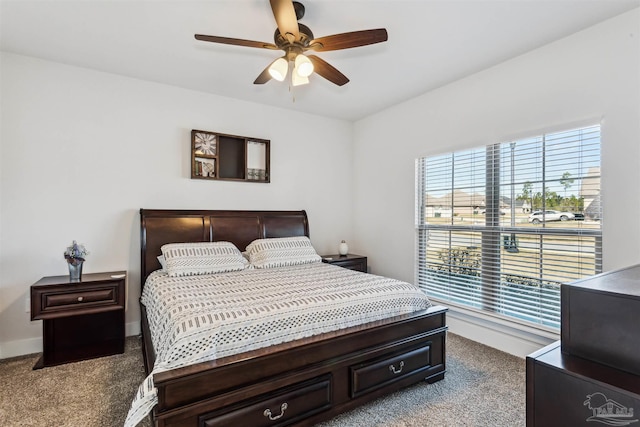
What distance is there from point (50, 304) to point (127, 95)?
2.15 meters

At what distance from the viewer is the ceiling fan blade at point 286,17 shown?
71.5 inches

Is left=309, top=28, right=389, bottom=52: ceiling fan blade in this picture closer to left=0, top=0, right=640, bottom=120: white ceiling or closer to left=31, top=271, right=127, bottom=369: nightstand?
left=0, top=0, right=640, bottom=120: white ceiling

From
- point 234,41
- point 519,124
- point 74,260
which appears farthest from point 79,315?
point 519,124

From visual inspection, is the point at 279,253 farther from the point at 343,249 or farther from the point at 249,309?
the point at 249,309

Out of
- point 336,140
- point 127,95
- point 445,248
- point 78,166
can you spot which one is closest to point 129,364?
point 78,166

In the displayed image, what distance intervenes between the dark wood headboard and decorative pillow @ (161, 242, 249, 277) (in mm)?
217

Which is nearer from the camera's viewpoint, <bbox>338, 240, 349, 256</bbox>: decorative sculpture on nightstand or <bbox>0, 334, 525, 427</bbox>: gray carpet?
<bbox>0, 334, 525, 427</bbox>: gray carpet

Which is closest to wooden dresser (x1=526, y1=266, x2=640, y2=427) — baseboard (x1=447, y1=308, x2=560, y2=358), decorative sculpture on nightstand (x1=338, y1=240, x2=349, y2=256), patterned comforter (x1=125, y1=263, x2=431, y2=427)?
patterned comforter (x1=125, y1=263, x2=431, y2=427)

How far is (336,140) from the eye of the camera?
474 cm

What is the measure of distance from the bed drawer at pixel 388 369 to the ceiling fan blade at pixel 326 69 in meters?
2.12

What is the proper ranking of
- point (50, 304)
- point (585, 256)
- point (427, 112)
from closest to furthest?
1. point (585, 256)
2. point (50, 304)
3. point (427, 112)

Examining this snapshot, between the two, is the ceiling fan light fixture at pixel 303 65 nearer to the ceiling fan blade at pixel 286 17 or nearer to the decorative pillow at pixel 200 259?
the ceiling fan blade at pixel 286 17

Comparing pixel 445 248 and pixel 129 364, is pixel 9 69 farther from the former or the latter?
pixel 445 248

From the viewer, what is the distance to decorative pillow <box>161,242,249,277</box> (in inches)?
115
